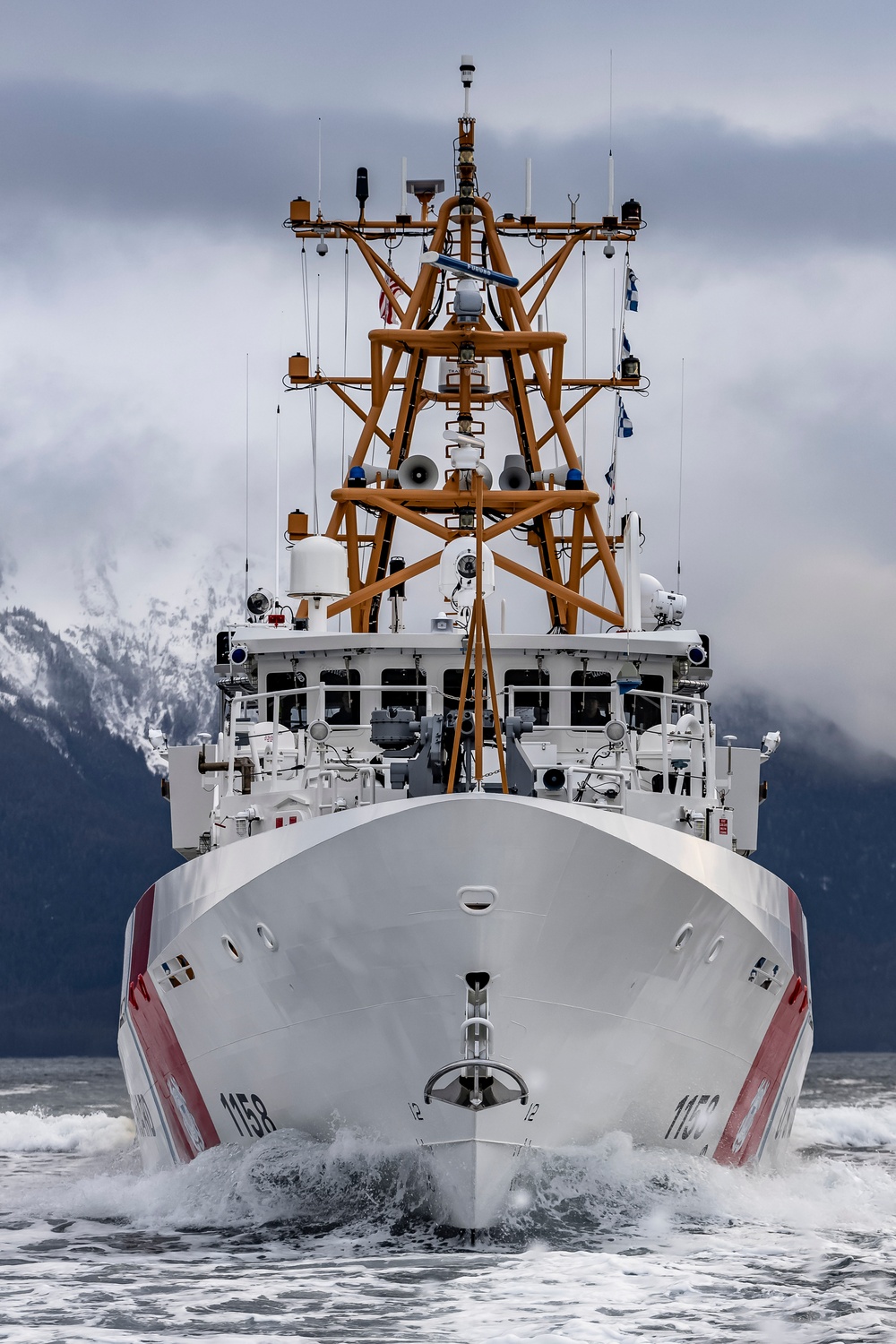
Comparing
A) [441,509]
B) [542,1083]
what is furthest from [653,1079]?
[441,509]

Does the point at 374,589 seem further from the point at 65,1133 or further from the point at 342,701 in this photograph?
the point at 65,1133

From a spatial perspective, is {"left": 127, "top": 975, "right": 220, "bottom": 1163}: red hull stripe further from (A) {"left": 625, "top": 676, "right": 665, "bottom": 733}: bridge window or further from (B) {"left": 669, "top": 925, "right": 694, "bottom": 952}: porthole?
(A) {"left": 625, "top": 676, "right": 665, "bottom": 733}: bridge window

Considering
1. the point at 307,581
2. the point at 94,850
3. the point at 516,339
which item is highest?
the point at 516,339

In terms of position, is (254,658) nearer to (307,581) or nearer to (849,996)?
(307,581)

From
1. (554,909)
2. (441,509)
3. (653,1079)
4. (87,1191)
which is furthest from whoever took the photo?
(441,509)

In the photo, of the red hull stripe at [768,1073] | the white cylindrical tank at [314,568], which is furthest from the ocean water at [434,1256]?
the white cylindrical tank at [314,568]

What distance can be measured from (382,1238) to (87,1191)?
4.79 meters

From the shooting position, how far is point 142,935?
18.3m

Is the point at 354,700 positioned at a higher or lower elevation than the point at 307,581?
lower

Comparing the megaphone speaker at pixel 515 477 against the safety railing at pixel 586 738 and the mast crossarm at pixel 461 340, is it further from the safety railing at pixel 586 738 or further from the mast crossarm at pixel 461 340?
the safety railing at pixel 586 738

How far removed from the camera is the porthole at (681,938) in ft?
48.5

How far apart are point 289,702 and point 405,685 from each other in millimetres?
1775

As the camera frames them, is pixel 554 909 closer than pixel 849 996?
Yes

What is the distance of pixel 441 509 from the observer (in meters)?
23.8
